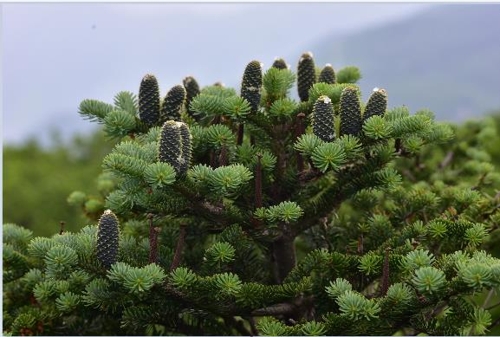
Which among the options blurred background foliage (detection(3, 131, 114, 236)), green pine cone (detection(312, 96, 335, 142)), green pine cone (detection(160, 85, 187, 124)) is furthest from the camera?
blurred background foliage (detection(3, 131, 114, 236))

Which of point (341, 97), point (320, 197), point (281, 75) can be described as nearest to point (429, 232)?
point (320, 197)

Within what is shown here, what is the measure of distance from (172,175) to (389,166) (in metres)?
0.81

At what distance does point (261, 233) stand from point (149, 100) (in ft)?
1.86

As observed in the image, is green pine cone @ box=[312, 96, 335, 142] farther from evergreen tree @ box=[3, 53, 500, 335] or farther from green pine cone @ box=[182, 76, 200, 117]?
green pine cone @ box=[182, 76, 200, 117]

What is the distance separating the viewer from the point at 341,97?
1892 mm

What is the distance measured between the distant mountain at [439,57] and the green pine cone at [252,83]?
0.41m

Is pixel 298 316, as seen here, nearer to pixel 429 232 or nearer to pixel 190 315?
pixel 190 315

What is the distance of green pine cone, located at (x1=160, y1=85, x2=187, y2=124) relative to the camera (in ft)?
6.82

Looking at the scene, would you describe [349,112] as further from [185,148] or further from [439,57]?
[439,57]

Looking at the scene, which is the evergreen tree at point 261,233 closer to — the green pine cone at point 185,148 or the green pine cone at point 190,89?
the green pine cone at point 185,148

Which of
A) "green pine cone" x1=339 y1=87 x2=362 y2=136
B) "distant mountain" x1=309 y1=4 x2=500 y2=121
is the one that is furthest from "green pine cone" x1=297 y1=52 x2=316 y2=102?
"green pine cone" x1=339 y1=87 x2=362 y2=136

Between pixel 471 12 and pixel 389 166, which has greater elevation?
pixel 471 12

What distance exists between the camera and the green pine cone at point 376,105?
1893 millimetres

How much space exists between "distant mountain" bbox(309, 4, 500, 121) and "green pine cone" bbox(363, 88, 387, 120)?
255 mm
